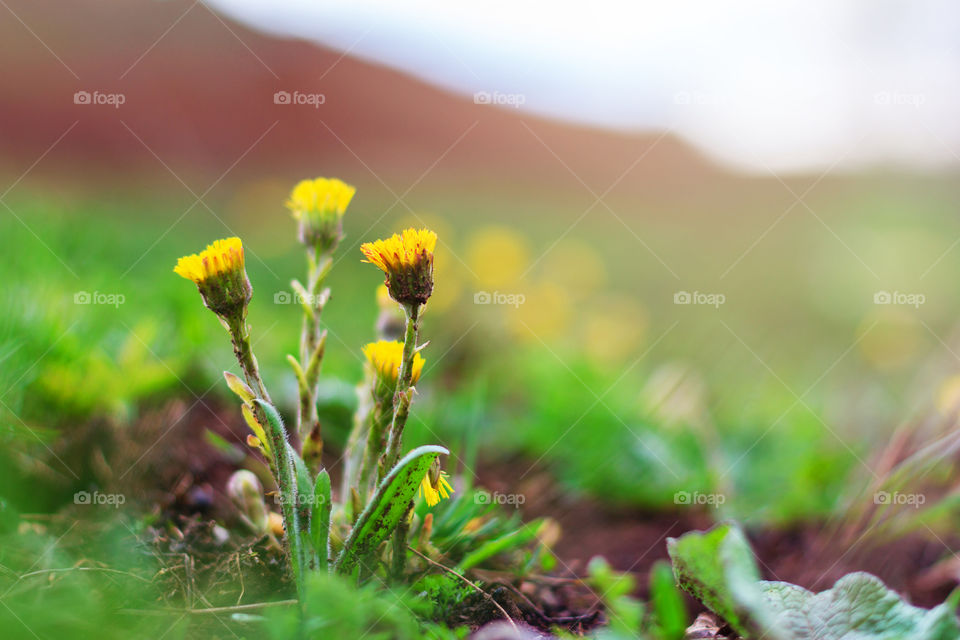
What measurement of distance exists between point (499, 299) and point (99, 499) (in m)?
2.11

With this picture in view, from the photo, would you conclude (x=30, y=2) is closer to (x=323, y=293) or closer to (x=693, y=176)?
(x=323, y=293)

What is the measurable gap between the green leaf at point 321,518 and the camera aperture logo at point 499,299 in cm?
191

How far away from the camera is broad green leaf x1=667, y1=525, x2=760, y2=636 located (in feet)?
2.65

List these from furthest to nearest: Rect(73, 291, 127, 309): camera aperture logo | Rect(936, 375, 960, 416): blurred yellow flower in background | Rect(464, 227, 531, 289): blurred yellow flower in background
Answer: Rect(464, 227, 531, 289): blurred yellow flower in background → Rect(73, 291, 127, 309): camera aperture logo → Rect(936, 375, 960, 416): blurred yellow flower in background

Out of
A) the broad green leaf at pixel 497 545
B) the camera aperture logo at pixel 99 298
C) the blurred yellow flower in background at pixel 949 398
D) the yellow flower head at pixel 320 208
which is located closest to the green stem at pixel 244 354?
the yellow flower head at pixel 320 208

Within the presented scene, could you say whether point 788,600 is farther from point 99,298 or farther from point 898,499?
point 99,298

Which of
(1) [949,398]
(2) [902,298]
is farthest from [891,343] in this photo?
(1) [949,398]

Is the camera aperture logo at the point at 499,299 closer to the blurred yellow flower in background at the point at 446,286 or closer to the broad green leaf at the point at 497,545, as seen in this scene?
the blurred yellow flower in background at the point at 446,286

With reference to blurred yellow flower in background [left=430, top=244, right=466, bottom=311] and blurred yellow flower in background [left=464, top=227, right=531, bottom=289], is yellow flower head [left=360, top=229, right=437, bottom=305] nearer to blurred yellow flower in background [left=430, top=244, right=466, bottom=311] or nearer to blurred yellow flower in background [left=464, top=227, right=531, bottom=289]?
blurred yellow flower in background [left=430, top=244, right=466, bottom=311]

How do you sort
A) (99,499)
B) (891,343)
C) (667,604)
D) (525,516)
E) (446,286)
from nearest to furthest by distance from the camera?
(667,604) < (99,499) < (525,516) < (446,286) < (891,343)

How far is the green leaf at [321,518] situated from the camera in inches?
34.3

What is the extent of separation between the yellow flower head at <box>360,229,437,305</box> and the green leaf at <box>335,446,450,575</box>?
226 mm

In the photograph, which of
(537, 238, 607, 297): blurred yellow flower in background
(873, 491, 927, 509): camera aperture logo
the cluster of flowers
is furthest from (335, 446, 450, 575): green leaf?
(537, 238, 607, 297): blurred yellow flower in background

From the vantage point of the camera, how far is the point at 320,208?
1.07m
